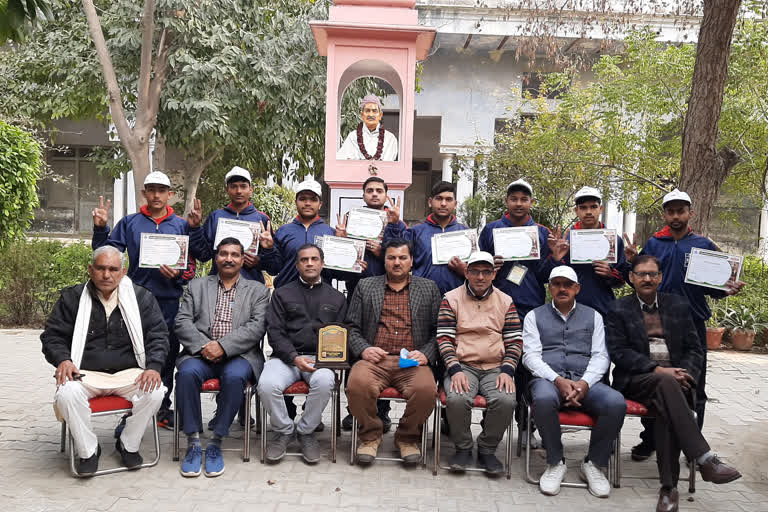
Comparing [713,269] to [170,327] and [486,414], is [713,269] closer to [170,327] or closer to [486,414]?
[486,414]

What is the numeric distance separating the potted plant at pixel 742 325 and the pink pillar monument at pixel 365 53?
6.01 metres

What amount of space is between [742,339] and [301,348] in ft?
25.4

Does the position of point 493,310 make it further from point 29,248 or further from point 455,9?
point 455,9

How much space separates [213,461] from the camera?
4.68 meters

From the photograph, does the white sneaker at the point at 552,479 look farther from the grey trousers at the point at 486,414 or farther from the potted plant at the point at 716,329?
the potted plant at the point at 716,329

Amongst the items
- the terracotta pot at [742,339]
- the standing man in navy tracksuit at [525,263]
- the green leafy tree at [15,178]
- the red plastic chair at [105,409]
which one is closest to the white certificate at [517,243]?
the standing man in navy tracksuit at [525,263]

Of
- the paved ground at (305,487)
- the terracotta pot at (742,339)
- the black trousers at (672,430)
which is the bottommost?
the paved ground at (305,487)

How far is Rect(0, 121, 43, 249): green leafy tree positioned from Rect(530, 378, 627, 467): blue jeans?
25.1 feet

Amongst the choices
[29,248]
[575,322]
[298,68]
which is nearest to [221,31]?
[298,68]

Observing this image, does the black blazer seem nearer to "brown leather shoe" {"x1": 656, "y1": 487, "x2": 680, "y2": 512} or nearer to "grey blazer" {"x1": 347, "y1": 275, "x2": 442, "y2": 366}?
"brown leather shoe" {"x1": 656, "y1": 487, "x2": 680, "y2": 512}

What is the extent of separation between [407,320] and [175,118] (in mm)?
7548

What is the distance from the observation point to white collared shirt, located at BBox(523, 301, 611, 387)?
4738 millimetres

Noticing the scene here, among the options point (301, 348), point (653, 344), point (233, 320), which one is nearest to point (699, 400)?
point (653, 344)

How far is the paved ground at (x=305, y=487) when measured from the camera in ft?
13.8
